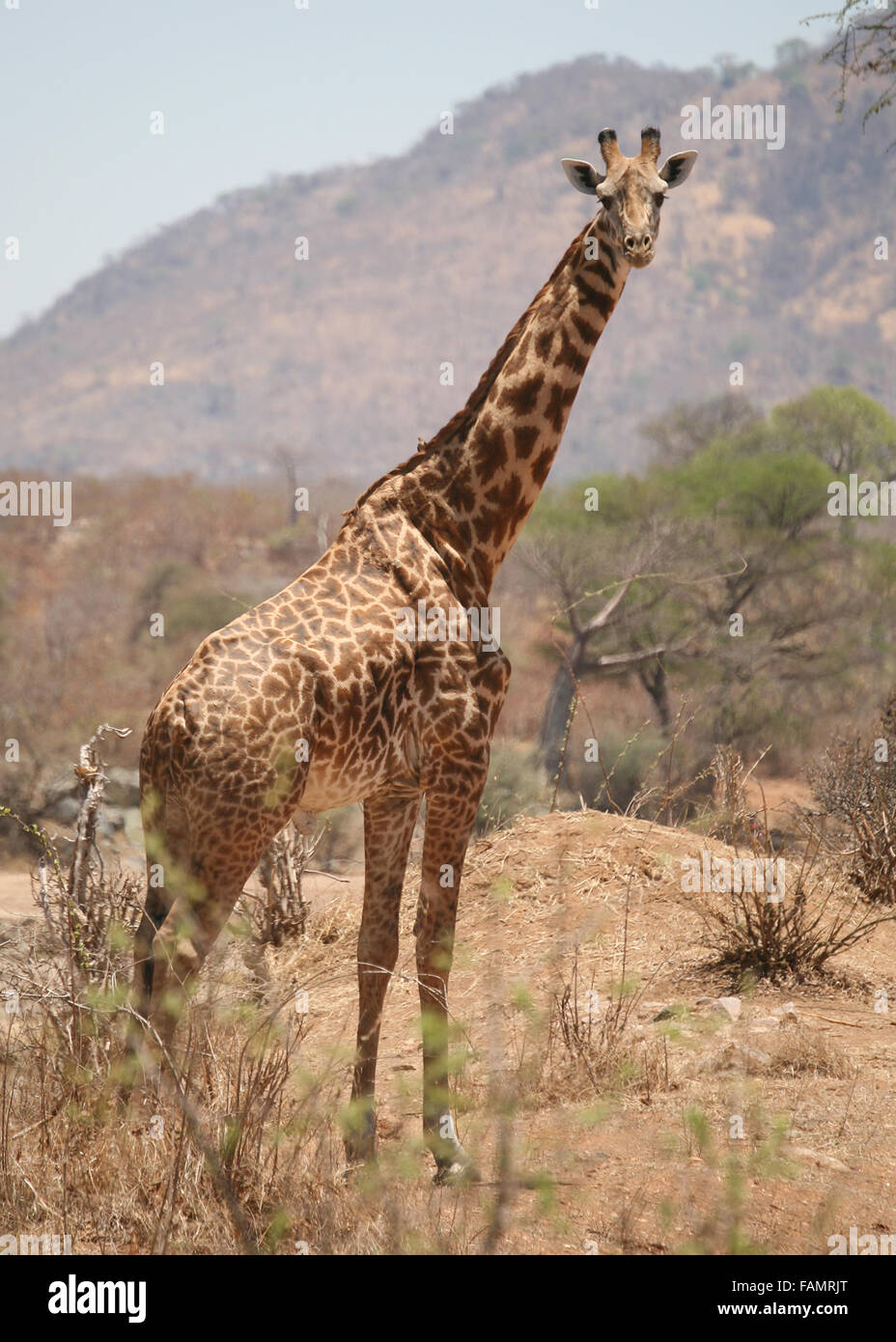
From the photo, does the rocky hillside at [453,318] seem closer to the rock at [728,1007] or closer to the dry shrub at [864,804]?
the dry shrub at [864,804]

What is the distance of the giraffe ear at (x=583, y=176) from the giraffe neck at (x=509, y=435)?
0.82ft

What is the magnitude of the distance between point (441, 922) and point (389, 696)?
96 centimetres

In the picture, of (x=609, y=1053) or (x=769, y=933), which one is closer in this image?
(x=609, y=1053)

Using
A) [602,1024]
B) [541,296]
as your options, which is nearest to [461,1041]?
[602,1024]

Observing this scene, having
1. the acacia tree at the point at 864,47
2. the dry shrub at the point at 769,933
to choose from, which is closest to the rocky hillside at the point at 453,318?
the acacia tree at the point at 864,47

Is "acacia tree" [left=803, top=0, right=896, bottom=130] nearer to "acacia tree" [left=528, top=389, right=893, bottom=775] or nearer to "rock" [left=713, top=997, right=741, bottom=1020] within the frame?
"rock" [left=713, top=997, right=741, bottom=1020]

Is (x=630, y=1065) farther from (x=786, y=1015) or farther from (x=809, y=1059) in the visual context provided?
(x=786, y=1015)

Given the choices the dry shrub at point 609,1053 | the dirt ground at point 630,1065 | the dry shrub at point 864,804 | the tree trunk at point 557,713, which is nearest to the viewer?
the dirt ground at point 630,1065

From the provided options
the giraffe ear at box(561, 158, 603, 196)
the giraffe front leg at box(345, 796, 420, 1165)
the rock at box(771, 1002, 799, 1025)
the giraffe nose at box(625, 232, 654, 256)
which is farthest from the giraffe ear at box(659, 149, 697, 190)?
the rock at box(771, 1002, 799, 1025)

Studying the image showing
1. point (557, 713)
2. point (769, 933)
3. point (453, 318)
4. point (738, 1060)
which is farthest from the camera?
point (453, 318)

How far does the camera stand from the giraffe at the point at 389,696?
469 cm

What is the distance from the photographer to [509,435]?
5754 millimetres

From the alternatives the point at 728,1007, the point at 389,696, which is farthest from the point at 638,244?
the point at 728,1007

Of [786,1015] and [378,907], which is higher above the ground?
[378,907]
